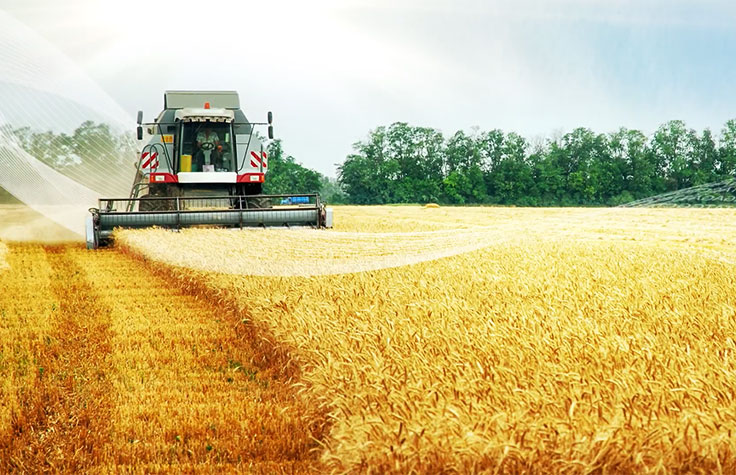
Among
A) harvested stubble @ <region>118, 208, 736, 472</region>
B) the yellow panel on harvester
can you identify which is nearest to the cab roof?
the yellow panel on harvester

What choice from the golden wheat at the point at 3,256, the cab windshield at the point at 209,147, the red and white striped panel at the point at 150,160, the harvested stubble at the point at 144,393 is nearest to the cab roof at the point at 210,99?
the cab windshield at the point at 209,147

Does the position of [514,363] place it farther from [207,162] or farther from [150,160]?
[150,160]

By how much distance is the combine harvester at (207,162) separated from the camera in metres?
17.2

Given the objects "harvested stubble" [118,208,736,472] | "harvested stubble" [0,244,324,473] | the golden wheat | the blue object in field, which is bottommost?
"harvested stubble" [0,244,324,473]

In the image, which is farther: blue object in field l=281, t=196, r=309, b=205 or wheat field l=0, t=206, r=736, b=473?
blue object in field l=281, t=196, r=309, b=205

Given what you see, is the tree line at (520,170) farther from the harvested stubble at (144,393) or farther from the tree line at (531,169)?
the harvested stubble at (144,393)

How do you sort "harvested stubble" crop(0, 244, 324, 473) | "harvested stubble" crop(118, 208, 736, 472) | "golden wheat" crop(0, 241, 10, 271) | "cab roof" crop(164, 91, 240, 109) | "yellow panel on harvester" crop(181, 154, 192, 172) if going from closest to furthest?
"harvested stubble" crop(118, 208, 736, 472), "harvested stubble" crop(0, 244, 324, 473), "golden wheat" crop(0, 241, 10, 271), "yellow panel on harvester" crop(181, 154, 192, 172), "cab roof" crop(164, 91, 240, 109)

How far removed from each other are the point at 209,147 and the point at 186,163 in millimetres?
617

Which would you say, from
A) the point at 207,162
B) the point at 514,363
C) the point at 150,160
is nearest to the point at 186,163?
the point at 207,162

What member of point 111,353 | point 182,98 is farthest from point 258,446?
point 182,98

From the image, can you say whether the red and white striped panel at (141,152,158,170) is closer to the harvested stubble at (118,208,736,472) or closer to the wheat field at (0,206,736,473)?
the wheat field at (0,206,736,473)

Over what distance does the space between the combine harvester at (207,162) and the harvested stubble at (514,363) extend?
8685 mm

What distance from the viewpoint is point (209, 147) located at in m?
17.7

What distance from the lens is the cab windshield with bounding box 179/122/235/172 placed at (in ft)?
57.8
